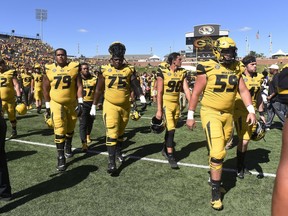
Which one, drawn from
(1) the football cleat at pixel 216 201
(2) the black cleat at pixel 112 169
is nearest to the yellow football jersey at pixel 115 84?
(2) the black cleat at pixel 112 169

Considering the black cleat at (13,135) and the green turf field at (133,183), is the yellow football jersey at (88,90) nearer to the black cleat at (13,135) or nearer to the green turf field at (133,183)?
the green turf field at (133,183)

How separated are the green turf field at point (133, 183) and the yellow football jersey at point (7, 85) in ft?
4.77

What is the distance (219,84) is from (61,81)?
3341 mm

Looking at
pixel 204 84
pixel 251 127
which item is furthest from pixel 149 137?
pixel 204 84

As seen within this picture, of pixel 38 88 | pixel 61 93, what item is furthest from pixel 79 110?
pixel 38 88

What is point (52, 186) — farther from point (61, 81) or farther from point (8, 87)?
point (8, 87)

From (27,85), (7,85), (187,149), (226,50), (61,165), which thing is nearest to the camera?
(226,50)

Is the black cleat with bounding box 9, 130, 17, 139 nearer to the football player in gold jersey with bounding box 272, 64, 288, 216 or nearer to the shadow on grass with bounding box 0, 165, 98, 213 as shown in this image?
the shadow on grass with bounding box 0, 165, 98, 213

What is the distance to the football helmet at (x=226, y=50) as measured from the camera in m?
4.64

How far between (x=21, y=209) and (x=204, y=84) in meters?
3.47

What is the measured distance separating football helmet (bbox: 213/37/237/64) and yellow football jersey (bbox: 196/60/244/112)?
113 millimetres

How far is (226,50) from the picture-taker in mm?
4645

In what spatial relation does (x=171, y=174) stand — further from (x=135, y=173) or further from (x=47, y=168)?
(x=47, y=168)

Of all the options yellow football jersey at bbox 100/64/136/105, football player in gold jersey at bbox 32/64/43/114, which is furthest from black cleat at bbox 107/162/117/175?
football player in gold jersey at bbox 32/64/43/114
